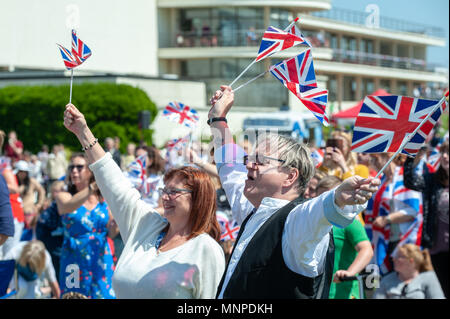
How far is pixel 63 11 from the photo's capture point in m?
34.8

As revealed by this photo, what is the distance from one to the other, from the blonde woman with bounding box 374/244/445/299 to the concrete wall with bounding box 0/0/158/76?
2296 centimetres

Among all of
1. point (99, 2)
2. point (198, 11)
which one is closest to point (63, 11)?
point (99, 2)

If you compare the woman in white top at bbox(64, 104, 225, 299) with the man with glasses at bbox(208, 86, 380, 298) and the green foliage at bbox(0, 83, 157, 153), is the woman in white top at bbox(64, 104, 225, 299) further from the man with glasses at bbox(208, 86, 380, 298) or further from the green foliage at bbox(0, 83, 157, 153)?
the green foliage at bbox(0, 83, 157, 153)

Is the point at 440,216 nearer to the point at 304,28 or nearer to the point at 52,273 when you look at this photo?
the point at 52,273

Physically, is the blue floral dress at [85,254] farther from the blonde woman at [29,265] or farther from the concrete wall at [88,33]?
the concrete wall at [88,33]

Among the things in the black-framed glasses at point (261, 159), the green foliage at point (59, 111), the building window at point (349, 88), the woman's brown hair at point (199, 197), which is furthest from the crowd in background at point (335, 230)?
the building window at point (349, 88)

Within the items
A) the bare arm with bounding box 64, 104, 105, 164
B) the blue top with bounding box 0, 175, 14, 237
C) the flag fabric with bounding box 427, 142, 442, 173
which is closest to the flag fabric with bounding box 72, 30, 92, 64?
the bare arm with bounding box 64, 104, 105, 164

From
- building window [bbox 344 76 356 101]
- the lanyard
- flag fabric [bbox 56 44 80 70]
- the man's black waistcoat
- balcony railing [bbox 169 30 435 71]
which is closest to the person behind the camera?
the man's black waistcoat

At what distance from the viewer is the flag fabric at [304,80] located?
386cm

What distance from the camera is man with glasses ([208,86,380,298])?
2.81 m

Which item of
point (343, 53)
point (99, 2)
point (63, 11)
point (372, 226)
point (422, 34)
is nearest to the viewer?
point (372, 226)

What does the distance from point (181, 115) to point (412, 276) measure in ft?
9.92

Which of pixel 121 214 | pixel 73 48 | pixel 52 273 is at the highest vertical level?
pixel 73 48
